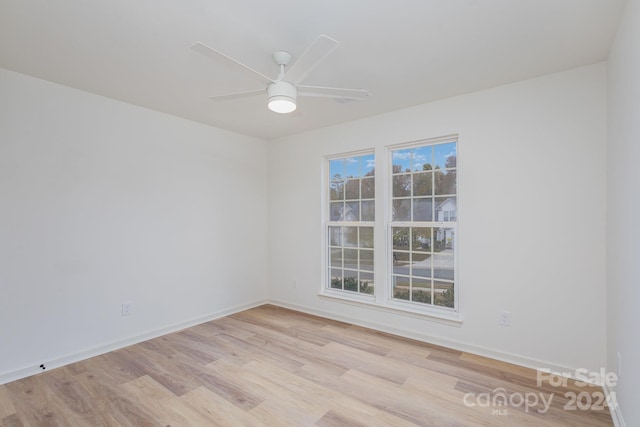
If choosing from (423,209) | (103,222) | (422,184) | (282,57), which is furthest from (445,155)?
(103,222)

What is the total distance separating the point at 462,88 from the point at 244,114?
2.31 metres

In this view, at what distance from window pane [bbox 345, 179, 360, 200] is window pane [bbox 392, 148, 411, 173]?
22.1 inches

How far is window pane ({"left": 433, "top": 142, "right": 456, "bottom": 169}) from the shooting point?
10.6 ft

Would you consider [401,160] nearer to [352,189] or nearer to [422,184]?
[422,184]

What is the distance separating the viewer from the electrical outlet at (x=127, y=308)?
127 inches

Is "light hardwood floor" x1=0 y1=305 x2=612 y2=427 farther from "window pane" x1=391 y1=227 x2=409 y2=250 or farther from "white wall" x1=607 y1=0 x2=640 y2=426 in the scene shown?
"window pane" x1=391 y1=227 x2=409 y2=250

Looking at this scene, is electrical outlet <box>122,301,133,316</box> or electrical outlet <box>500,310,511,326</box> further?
electrical outlet <box>122,301,133,316</box>

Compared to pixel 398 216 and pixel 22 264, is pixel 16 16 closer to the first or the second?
pixel 22 264

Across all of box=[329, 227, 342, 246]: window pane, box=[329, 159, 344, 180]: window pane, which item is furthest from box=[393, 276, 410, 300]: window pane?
box=[329, 159, 344, 180]: window pane

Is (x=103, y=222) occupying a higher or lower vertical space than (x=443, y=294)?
higher

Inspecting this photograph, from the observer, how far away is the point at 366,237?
12.8 ft

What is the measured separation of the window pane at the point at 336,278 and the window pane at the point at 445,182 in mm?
1686

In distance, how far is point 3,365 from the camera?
2.51 meters

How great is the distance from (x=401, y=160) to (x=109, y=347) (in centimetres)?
365
